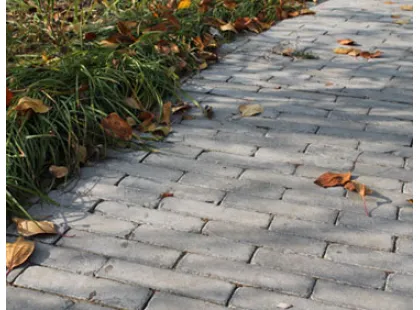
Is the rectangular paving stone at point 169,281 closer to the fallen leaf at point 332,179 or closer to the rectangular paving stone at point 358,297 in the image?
the rectangular paving stone at point 358,297

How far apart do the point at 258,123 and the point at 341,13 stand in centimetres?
280

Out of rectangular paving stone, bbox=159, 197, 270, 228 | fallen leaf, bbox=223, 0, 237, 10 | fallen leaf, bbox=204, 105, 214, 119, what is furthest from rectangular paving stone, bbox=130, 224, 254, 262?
fallen leaf, bbox=223, 0, 237, 10

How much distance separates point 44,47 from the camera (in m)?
4.88

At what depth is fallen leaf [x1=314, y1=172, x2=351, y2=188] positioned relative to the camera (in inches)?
138

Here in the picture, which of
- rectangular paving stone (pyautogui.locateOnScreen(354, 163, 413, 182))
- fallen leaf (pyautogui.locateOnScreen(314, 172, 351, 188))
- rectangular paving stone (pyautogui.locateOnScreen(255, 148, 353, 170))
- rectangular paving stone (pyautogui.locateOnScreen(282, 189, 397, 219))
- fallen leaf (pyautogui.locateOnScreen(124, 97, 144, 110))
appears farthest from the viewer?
fallen leaf (pyautogui.locateOnScreen(124, 97, 144, 110))

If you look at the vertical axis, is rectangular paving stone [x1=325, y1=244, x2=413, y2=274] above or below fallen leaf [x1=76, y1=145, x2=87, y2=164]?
below

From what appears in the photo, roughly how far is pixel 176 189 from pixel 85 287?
2.78 ft

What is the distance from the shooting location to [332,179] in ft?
11.6

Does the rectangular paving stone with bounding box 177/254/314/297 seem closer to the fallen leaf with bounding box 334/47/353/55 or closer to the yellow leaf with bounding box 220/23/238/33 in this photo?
the fallen leaf with bounding box 334/47/353/55

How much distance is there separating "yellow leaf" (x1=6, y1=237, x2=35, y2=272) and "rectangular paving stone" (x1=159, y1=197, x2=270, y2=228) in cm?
62

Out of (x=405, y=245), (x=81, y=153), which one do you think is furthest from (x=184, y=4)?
(x=405, y=245)

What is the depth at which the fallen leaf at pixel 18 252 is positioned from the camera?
2846 millimetres

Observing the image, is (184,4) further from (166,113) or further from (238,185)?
(238,185)

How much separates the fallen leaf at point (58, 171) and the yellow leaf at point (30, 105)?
0.31 metres
